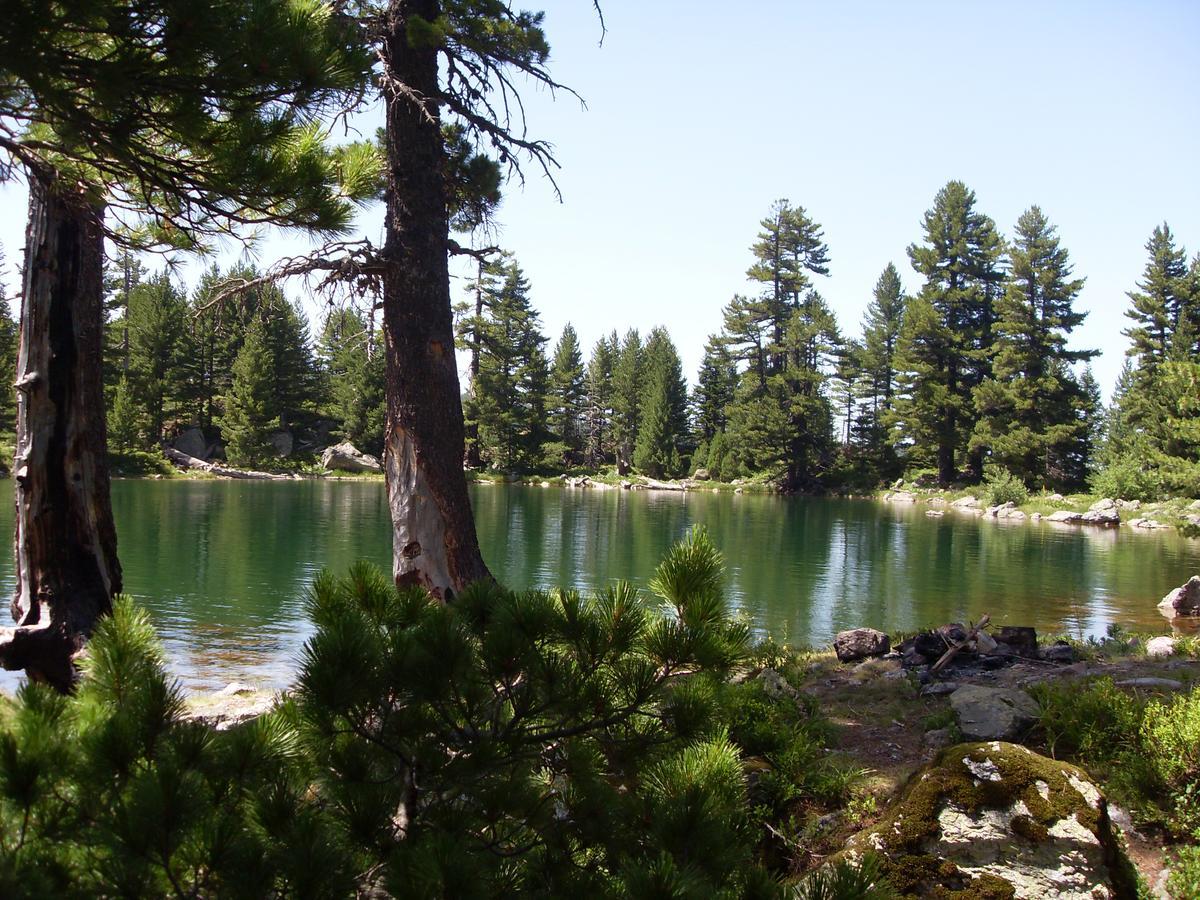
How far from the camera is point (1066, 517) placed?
33.2 metres

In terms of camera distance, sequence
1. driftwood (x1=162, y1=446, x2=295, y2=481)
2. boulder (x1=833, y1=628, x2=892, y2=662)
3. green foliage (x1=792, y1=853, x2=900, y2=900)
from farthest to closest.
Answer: driftwood (x1=162, y1=446, x2=295, y2=481), boulder (x1=833, y1=628, x2=892, y2=662), green foliage (x1=792, y1=853, x2=900, y2=900)

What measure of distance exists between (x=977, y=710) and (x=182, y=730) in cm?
424

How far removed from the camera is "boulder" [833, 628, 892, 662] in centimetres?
770

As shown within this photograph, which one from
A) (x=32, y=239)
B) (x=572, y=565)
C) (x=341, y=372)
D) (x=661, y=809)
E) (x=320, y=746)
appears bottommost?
(x=572, y=565)

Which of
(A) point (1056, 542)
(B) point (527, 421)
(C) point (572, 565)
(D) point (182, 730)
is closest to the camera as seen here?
(D) point (182, 730)

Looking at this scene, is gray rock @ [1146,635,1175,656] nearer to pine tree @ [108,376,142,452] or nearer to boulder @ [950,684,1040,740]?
boulder @ [950,684,1040,740]

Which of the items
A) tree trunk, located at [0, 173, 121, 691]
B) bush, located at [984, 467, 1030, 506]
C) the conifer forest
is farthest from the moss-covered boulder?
bush, located at [984, 467, 1030, 506]

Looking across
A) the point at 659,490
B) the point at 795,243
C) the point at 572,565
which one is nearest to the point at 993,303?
the point at 795,243

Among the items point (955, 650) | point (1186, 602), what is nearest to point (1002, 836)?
point (955, 650)

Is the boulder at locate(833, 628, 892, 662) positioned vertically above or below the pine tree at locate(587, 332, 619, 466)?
below

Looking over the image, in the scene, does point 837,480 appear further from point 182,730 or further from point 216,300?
point 182,730

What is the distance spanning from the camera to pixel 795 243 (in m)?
50.2

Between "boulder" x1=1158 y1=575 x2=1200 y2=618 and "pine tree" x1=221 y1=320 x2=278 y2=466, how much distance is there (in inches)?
1848

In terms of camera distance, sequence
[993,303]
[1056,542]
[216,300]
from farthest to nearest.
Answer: [993,303], [1056,542], [216,300]
